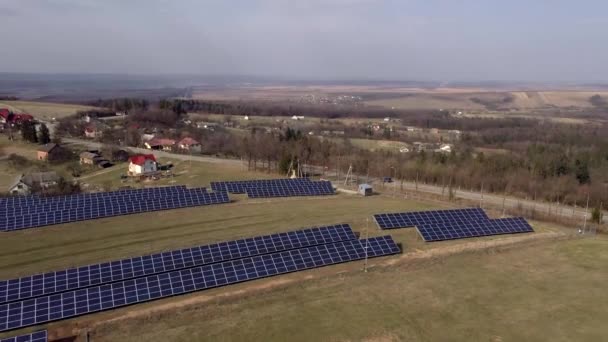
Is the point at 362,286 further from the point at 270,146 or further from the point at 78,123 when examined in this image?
the point at 78,123

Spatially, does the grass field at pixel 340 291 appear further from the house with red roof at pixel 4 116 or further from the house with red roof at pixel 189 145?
the house with red roof at pixel 4 116

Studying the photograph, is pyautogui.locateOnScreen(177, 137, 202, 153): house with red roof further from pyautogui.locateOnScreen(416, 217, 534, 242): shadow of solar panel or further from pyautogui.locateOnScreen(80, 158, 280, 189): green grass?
pyautogui.locateOnScreen(416, 217, 534, 242): shadow of solar panel

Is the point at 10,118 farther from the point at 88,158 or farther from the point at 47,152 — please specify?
the point at 88,158

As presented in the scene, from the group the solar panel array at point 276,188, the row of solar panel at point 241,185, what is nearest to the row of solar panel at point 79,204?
the row of solar panel at point 241,185

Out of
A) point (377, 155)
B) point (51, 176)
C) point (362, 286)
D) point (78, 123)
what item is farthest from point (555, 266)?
point (78, 123)

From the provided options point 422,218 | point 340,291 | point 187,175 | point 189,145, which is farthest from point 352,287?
point 189,145
